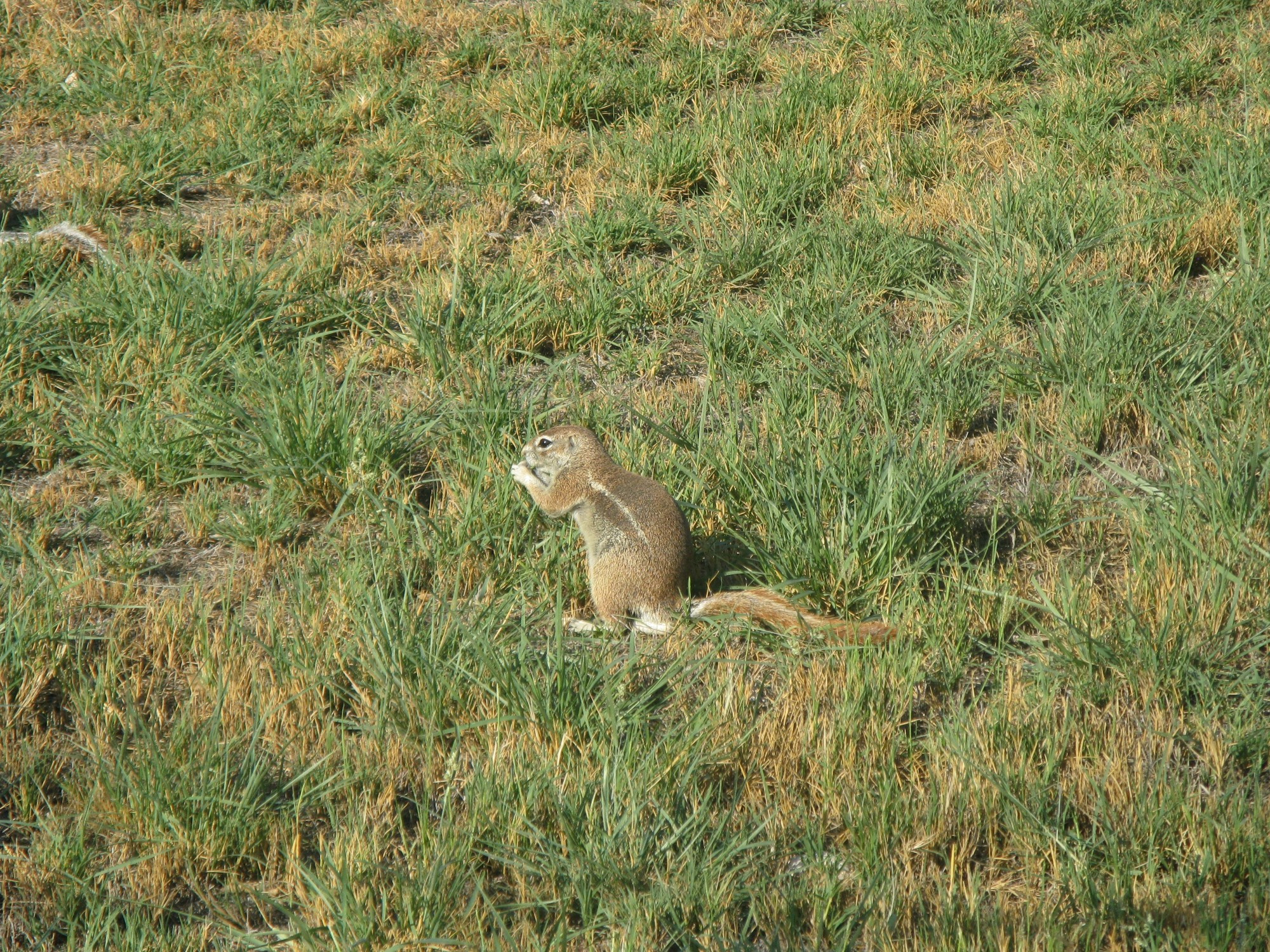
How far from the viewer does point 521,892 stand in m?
2.53

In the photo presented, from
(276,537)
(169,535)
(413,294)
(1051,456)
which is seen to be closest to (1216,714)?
(1051,456)

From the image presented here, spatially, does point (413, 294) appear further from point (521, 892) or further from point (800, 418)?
point (521, 892)

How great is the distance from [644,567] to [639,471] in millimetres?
691

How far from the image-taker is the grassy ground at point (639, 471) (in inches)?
102

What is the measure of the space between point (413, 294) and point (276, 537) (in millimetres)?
1635

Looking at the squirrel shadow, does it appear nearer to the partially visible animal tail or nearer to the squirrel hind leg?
the squirrel hind leg

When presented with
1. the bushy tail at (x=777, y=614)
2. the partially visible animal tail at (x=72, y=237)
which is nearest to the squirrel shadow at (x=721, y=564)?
the bushy tail at (x=777, y=614)

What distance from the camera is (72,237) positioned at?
508 centimetres

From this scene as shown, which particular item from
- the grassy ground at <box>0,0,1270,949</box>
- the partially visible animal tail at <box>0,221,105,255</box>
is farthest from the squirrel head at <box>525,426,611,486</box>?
the partially visible animal tail at <box>0,221,105,255</box>

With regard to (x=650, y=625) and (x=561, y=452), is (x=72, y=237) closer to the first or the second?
(x=561, y=452)

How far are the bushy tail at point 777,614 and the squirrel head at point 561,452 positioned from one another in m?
0.57

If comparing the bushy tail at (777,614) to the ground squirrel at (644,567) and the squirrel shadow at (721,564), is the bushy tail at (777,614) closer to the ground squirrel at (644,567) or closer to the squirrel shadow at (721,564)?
the ground squirrel at (644,567)

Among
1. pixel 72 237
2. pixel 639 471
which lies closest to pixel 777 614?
pixel 639 471

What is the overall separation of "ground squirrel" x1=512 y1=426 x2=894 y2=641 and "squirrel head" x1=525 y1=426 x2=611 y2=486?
0.08 m
